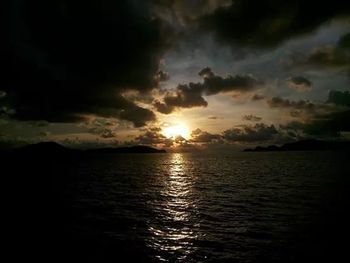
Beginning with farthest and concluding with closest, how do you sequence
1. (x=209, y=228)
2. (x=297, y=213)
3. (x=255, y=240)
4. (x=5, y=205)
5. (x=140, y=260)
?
(x=5, y=205), (x=297, y=213), (x=209, y=228), (x=255, y=240), (x=140, y=260)

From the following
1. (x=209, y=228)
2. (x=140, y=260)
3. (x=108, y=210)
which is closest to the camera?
(x=140, y=260)

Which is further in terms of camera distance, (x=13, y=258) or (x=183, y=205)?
(x=183, y=205)

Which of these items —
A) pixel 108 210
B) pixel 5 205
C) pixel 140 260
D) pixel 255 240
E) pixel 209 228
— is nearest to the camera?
pixel 140 260

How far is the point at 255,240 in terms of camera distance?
28.8 meters

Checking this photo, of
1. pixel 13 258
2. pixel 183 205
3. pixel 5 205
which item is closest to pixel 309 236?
pixel 183 205

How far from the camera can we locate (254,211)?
42.8 meters

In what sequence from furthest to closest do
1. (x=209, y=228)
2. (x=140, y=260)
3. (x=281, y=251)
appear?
(x=209, y=228)
(x=281, y=251)
(x=140, y=260)

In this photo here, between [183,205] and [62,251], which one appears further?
[183,205]

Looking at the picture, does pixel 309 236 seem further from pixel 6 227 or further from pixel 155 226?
pixel 6 227

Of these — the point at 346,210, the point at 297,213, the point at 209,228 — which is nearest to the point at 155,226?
the point at 209,228

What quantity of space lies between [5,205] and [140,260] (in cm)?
3541

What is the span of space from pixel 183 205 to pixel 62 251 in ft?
86.4

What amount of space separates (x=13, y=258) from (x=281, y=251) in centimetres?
2260

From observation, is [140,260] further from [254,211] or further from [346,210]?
[346,210]
